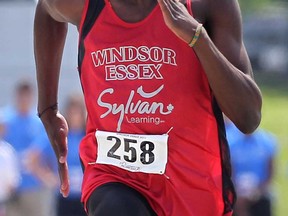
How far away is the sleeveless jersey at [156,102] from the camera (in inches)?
193

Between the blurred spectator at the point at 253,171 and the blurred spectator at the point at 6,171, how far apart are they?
7.99 feet

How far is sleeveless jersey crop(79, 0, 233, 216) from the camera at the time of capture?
491 cm

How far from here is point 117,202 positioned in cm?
485

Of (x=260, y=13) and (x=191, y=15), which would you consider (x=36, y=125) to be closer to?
(x=191, y=15)

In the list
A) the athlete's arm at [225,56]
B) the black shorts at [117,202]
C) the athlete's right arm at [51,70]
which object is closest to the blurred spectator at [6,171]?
the athlete's right arm at [51,70]

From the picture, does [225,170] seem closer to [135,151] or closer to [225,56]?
[135,151]

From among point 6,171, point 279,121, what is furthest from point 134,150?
point 279,121

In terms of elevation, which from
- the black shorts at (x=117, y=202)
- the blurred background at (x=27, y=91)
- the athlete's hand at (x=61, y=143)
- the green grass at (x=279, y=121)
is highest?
the black shorts at (x=117, y=202)

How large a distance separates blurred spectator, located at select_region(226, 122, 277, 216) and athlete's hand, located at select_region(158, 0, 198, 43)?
25.6 ft

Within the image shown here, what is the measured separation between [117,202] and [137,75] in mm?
568

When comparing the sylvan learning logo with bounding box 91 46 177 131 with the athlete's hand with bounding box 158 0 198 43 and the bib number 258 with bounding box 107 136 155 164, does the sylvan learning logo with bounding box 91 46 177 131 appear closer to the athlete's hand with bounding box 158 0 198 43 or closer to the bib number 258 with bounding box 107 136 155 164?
the bib number 258 with bounding box 107 136 155 164

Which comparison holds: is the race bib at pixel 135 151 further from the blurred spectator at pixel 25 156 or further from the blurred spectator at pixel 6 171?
the blurred spectator at pixel 25 156

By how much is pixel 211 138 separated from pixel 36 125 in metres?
7.59

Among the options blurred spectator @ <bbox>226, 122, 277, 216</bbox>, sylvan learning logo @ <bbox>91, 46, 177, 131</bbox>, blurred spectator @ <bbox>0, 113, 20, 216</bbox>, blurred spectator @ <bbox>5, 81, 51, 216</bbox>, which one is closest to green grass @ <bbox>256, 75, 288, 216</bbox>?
blurred spectator @ <bbox>226, 122, 277, 216</bbox>
